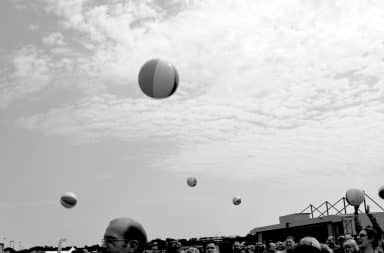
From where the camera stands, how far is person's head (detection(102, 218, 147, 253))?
3.62 meters

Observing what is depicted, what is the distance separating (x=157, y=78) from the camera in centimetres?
915

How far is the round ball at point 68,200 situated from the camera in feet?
56.5

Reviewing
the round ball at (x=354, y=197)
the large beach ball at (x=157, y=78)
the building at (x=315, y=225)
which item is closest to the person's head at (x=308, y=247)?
the large beach ball at (x=157, y=78)

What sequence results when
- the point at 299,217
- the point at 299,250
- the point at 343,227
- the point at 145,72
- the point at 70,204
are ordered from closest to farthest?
the point at 299,250 → the point at 145,72 → the point at 70,204 → the point at 343,227 → the point at 299,217

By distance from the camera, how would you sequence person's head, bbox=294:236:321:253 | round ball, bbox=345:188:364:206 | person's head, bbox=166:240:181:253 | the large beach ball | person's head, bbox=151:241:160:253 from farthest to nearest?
1. round ball, bbox=345:188:364:206
2. person's head, bbox=151:241:160:253
3. person's head, bbox=166:240:181:253
4. the large beach ball
5. person's head, bbox=294:236:321:253

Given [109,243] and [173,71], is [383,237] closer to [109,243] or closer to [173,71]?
[173,71]

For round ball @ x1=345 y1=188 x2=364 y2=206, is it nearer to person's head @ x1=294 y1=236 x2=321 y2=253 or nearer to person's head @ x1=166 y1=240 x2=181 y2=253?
person's head @ x1=166 y1=240 x2=181 y2=253

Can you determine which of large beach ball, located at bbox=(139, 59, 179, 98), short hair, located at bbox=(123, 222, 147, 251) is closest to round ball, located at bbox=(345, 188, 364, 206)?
large beach ball, located at bbox=(139, 59, 179, 98)

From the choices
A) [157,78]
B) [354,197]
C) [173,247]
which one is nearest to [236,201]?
[354,197]

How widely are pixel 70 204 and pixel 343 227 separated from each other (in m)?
23.5

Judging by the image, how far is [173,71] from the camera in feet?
30.8

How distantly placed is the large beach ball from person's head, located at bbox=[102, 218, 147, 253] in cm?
563

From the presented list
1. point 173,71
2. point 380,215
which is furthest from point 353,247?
point 380,215

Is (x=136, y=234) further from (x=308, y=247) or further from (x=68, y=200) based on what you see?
(x=68, y=200)
